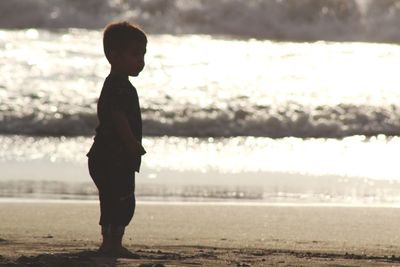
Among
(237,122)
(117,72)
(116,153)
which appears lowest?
(116,153)

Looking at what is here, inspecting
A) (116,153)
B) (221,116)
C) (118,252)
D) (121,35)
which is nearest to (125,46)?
(121,35)

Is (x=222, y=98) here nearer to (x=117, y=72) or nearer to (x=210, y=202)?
(x=210, y=202)

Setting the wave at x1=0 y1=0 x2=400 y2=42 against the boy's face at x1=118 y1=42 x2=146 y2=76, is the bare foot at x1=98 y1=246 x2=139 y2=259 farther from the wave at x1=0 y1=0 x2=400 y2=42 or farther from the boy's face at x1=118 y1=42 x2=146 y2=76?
the wave at x1=0 y1=0 x2=400 y2=42

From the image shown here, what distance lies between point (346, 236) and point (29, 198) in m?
2.62

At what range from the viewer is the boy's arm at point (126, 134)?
484cm

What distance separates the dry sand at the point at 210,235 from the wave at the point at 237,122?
368 centimetres

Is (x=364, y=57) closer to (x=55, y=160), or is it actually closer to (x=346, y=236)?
(x=55, y=160)

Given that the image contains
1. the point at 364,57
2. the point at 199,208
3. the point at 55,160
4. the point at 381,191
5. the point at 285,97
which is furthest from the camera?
Result: the point at 364,57

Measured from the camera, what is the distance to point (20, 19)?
1745 centimetres

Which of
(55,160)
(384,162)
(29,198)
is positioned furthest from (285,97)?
(29,198)

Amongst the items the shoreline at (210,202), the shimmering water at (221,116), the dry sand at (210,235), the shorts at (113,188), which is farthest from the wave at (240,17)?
the shorts at (113,188)

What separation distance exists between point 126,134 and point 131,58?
388mm

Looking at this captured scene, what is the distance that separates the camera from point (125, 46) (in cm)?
500

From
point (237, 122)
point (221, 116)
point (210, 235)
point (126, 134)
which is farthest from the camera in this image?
point (221, 116)
